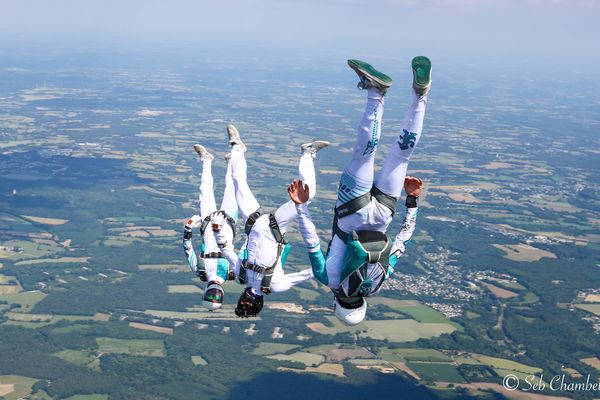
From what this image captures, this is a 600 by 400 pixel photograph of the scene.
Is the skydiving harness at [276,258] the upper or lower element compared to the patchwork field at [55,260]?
upper

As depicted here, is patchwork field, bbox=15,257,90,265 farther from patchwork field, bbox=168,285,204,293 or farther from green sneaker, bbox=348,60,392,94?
green sneaker, bbox=348,60,392,94

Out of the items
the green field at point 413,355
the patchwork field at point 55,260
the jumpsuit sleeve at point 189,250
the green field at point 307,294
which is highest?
the jumpsuit sleeve at point 189,250

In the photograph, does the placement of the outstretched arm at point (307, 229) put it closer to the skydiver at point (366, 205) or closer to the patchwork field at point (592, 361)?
the skydiver at point (366, 205)

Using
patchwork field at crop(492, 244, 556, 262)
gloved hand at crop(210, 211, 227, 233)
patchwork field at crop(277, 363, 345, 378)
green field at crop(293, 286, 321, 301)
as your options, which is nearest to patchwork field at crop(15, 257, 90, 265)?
green field at crop(293, 286, 321, 301)

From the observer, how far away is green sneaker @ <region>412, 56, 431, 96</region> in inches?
481

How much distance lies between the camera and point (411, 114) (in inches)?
510

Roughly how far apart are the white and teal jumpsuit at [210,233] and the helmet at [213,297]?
11.4 inches

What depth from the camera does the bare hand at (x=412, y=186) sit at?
1452cm

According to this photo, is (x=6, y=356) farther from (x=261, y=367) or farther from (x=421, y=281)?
(x=421, y=281)

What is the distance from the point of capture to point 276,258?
14.5 meters

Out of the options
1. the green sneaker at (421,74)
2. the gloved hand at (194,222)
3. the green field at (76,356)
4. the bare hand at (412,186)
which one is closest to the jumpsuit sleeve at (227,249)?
the gloved hand at (194,222)

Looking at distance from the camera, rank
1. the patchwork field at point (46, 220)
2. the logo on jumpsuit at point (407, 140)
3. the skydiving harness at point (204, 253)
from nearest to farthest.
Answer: the logo on jumpsuit at point (407, 140) < the skydiving harness at point (204, 253) < the patchwork field at point (46, 220)

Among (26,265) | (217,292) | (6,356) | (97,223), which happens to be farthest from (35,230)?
(217,292)

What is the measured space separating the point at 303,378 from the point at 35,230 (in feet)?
272
